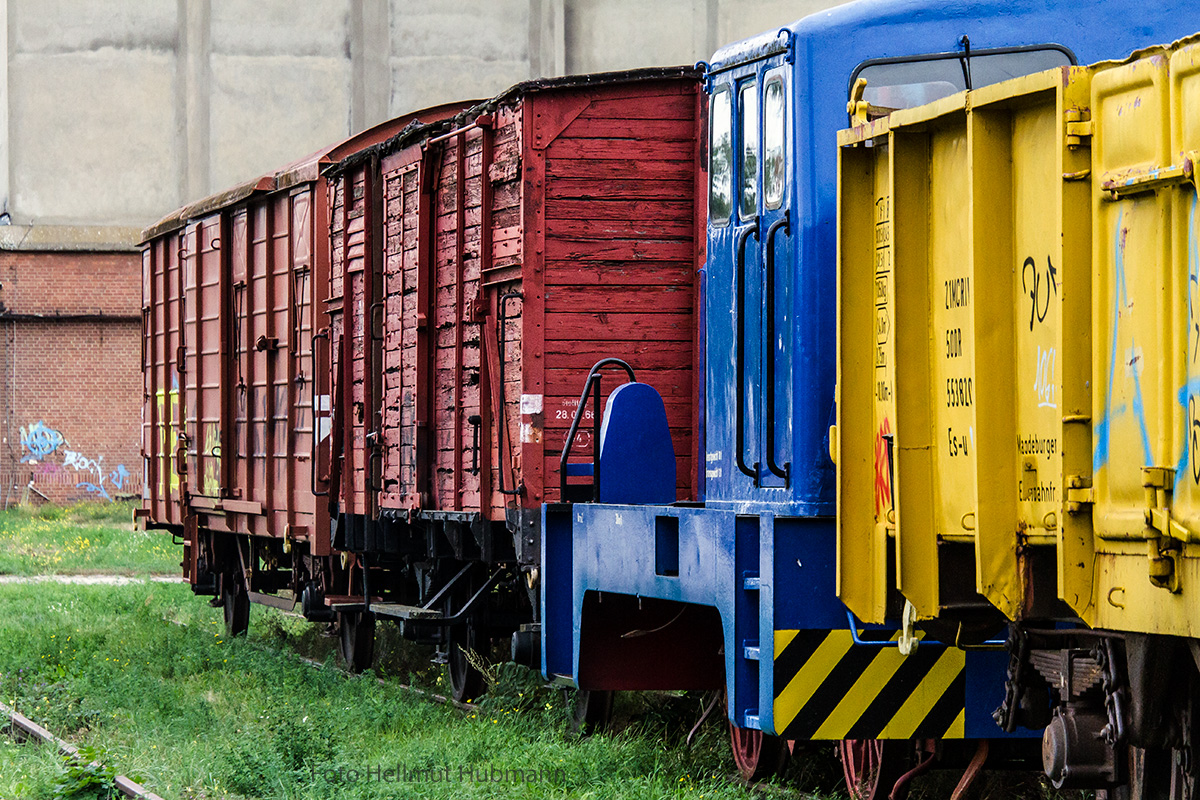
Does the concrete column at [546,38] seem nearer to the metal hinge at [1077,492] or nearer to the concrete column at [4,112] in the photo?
the concrete column at [4,112]

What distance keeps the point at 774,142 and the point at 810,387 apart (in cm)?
102

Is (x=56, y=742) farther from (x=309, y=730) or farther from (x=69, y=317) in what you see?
(x=69, y=317)

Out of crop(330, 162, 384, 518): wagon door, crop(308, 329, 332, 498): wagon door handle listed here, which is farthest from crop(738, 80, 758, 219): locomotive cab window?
crop(308, 329, 332, 498): wagon door handle

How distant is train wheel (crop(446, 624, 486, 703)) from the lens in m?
12.1

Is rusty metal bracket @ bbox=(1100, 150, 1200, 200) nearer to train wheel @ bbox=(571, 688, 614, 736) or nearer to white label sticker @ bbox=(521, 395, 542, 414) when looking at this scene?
white label sticker @ bbox=(521, 395, 542, 414)

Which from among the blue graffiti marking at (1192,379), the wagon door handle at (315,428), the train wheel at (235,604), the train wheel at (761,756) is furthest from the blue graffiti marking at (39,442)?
the blue graffiti marking at (1192,379)

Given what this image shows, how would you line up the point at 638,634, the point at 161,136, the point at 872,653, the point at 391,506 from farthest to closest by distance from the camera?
the point at 161,136
the point at 391,506
the point at 638,634
the point at 872,653

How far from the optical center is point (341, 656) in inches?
587

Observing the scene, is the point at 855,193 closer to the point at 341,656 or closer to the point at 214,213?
the point at 341,656

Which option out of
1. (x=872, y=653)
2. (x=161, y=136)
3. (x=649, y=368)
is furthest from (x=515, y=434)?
(x=161, y=136)

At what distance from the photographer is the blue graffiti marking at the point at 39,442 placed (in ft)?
111

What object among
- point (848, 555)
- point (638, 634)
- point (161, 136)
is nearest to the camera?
point (848, 555)

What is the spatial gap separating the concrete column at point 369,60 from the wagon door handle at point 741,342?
32.2 metres

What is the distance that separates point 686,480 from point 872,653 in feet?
12.7
